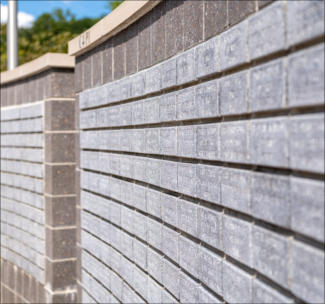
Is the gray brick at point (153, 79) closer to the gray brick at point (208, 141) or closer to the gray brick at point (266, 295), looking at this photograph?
the gray brick at point (208, 141)

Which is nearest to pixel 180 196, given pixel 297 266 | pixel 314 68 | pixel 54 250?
pixel 297 266

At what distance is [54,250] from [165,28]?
11.2ft

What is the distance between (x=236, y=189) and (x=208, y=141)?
40 cm

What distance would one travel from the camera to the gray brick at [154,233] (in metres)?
3.69

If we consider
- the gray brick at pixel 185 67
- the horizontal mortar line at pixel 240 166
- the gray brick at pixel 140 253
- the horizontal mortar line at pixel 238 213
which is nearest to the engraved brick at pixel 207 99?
the gray brick at pixel 185 67

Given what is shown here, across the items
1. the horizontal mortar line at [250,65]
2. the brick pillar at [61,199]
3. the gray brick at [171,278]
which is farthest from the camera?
the brick pillar at [61,199]

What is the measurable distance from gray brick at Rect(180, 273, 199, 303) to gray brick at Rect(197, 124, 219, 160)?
0.76 m

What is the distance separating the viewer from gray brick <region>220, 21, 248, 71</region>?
2.53m

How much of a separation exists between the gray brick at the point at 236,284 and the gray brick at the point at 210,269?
64 millimetres

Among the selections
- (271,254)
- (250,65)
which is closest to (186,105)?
(250,65)

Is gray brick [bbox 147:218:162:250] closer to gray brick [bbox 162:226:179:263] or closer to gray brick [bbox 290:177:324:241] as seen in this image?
gray brick [bbox 162:226:179:263]

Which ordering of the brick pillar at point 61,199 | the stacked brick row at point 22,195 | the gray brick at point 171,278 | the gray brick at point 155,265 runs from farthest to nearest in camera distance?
1. the stacked brick row at point 22,195
2. the brick pillar at point 61,199
3. the gray brick at point 155,265
4. the gray brick at point 171,278

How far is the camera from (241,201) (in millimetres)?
2547

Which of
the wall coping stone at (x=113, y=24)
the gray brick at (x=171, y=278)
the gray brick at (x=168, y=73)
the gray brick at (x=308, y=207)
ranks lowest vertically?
the gray brick at (x=171, y=278)
